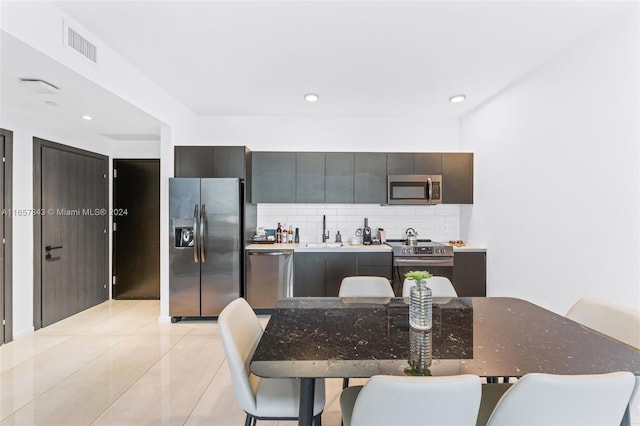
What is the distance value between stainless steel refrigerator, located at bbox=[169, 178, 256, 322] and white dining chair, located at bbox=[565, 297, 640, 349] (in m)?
3.21

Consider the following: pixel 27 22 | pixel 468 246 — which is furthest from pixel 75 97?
pixel 468 246

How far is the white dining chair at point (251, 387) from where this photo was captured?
145cm

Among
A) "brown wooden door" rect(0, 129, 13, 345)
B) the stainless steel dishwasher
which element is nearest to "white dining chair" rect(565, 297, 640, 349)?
the stainless steel dishwasher

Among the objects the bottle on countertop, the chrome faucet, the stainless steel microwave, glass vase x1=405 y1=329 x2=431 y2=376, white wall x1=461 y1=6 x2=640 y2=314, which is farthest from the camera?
the chrome faucet

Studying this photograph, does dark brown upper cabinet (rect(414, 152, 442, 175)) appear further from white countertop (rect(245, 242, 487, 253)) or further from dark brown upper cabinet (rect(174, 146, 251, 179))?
dark brown upper cabinet (rect(174, 146, 251, 179))

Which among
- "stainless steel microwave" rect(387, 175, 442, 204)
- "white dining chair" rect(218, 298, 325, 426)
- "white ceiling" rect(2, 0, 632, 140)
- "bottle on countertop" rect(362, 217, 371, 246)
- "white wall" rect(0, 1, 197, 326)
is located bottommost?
"white dining chair" rect(218, 298, 325, 426)

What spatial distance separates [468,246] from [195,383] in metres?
3.44

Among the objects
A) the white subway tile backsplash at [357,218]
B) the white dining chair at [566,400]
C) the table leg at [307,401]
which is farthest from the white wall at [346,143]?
the white dining chair at [566,400]

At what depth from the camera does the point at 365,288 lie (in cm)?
245

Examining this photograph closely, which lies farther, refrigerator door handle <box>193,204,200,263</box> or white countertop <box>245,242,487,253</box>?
white countertop <box>245,242,487,253</box>

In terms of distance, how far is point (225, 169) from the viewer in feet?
13.5

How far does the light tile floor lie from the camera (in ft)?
7.19

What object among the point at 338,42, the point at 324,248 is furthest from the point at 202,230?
the point at 338,42

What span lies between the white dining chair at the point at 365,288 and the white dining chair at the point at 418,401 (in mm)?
1351
